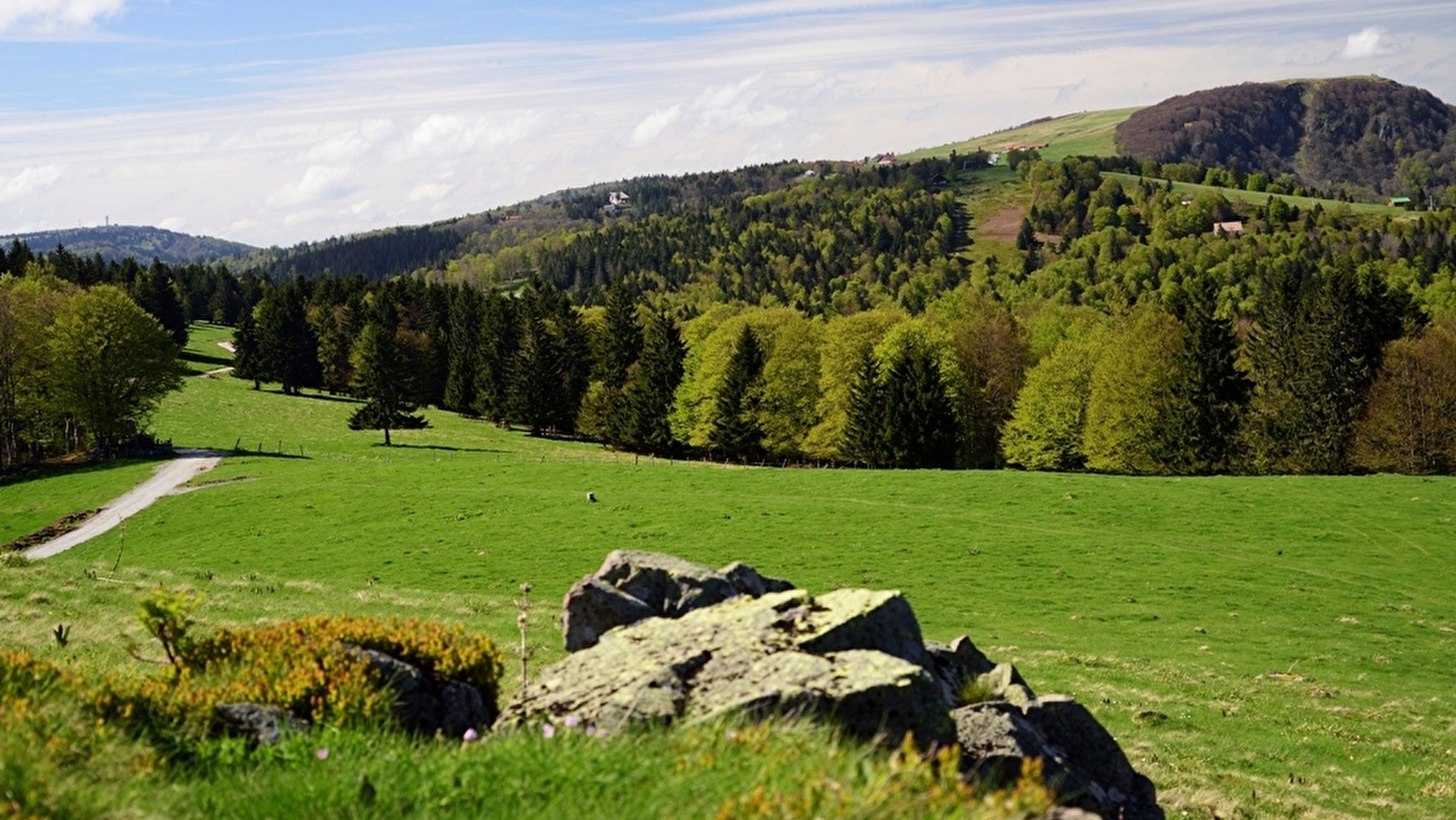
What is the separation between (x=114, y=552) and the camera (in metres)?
49.6

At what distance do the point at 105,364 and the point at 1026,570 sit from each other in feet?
247

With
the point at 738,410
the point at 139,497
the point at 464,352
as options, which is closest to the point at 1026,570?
the point at 139,497

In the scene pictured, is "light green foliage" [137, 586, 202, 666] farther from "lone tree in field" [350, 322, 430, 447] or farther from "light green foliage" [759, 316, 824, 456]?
"lone tree in field" [350, 322, 430, 447]

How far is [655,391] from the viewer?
11088 centimetres

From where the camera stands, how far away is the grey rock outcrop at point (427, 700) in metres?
11.5

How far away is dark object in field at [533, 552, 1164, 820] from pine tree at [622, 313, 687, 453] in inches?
3677

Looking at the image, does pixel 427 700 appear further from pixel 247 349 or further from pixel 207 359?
pixel 207 359

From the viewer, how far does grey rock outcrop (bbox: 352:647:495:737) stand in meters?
11.5

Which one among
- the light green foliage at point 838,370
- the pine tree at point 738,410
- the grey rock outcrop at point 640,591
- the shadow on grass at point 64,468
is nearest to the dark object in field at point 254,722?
the grey rock outcrop at point 640,591

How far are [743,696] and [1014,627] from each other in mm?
26753

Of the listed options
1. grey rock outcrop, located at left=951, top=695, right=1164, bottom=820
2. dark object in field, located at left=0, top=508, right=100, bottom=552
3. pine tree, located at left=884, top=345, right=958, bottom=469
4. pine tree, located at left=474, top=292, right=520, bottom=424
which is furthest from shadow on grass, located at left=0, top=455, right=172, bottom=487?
grey rock outcrop, located at left=951, top=695, right=1164, bottom=820

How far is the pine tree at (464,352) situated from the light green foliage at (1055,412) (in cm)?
7620

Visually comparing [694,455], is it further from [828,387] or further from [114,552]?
[114,552]

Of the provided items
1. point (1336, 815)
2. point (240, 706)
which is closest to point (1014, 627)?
point (1336, 815)
